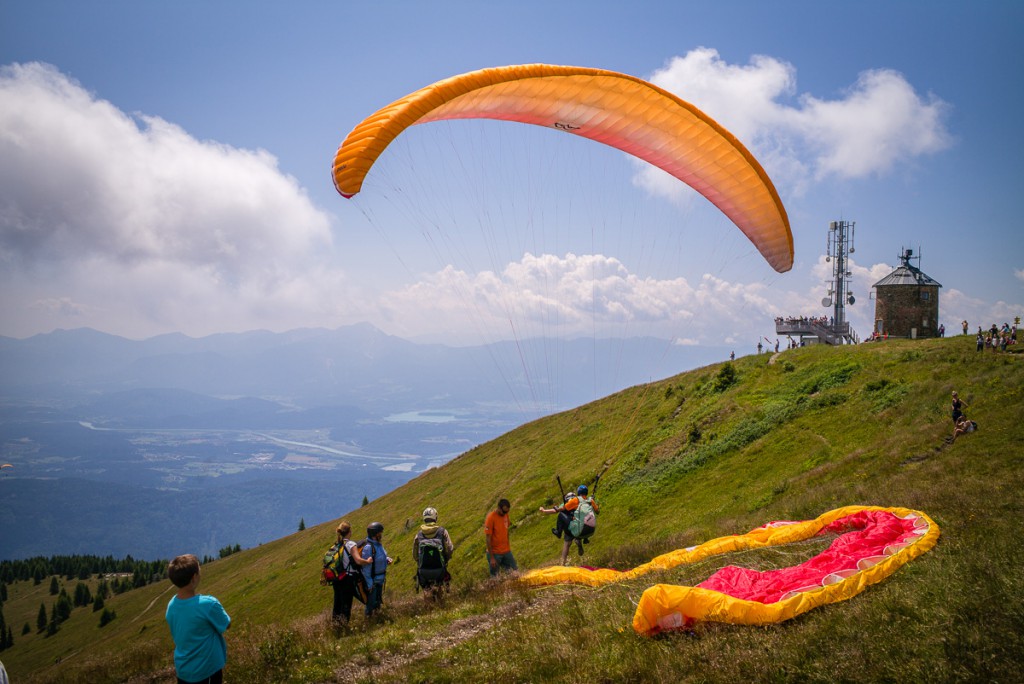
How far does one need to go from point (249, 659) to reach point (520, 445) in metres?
31.2

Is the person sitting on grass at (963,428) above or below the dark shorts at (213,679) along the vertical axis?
above

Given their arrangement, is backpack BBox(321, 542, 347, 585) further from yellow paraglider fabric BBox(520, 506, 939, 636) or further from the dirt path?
yellow paraglider fabric BBox(520, 506, 939, 636)

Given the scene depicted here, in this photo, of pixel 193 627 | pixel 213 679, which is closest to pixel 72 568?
pixel 213 679

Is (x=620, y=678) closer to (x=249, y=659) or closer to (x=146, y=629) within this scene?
(x=249, y=659)

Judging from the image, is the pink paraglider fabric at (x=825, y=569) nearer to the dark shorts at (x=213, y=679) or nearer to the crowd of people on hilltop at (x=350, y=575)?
the crowd of people on hilltop at (x=350, y=575)

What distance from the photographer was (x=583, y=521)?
10898 mm

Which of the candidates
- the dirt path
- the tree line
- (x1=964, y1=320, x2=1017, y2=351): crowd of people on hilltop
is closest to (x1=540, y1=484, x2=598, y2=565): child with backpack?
the dirt path

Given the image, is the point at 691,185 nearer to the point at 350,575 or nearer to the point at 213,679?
the point at 350,575

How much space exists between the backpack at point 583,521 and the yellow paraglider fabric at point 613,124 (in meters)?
7.30

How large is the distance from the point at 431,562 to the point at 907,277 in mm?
41257

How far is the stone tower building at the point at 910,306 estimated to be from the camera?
36812 millimetres

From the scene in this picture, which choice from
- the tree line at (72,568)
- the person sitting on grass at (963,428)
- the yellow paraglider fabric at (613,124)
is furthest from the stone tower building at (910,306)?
the tree line at (72,568)

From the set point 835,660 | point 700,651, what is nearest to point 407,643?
point 700,651

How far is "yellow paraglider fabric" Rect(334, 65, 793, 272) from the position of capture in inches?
355
